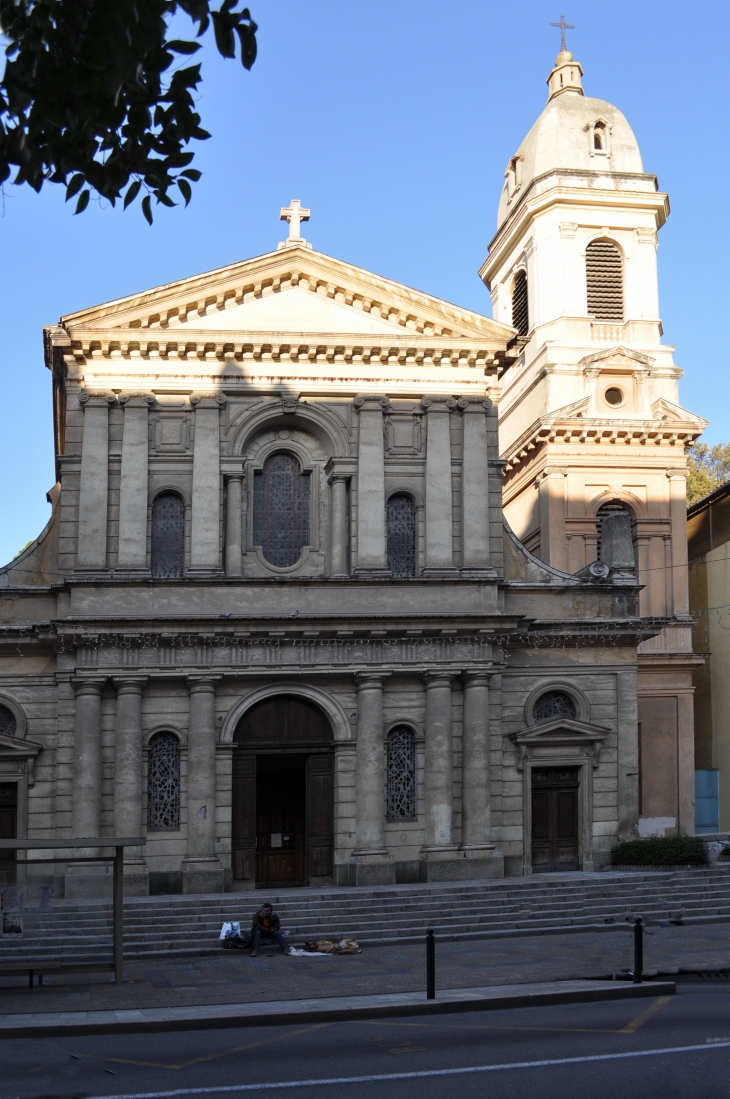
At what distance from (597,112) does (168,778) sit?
29629mm

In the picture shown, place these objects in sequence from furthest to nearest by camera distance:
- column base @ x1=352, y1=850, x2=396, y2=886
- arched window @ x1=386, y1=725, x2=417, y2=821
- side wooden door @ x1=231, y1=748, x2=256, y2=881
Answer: arched window @ x1=386, y1=725, x2=417, y2=821, side wooden door @ x1=231, y1=748, x2=256, y2=881, column base @ x1=352, y1=850, x2=396, y2=886

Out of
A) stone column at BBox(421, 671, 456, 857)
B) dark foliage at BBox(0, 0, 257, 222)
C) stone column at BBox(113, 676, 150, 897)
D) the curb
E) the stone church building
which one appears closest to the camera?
dark foliage at BBox(0, 0, 257, 222)

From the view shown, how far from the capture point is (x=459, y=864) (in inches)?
1180

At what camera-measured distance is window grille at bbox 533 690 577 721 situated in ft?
106

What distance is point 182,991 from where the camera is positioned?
19578 mm

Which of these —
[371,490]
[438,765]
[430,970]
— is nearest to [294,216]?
[371,490]

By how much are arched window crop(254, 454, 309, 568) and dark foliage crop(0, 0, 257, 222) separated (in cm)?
2237

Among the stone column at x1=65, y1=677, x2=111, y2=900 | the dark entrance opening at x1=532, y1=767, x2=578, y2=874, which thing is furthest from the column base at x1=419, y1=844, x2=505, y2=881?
the stone column at x1=65, y1=677, x2=111, y2=900

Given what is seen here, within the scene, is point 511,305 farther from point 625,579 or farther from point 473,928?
point 473,928

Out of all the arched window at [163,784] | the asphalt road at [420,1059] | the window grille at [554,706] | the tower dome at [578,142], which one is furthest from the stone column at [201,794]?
the tower dome at [578,142]

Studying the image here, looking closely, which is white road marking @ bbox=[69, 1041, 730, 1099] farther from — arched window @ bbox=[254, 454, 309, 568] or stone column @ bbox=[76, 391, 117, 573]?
arched window @ bbox=[254, 454, 309, 568]

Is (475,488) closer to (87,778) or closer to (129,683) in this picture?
(129,683)

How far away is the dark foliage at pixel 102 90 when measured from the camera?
8.17 m

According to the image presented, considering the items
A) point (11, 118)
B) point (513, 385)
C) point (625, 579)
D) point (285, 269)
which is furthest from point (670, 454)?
point (11, 118)
